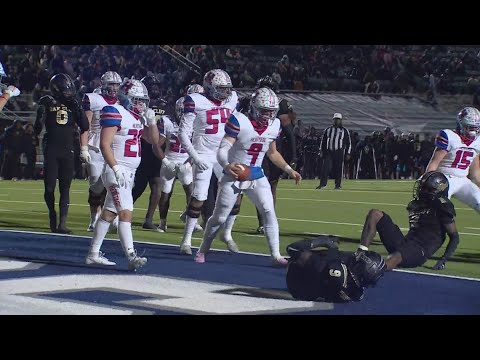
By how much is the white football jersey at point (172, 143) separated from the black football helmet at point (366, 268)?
403 centimetres

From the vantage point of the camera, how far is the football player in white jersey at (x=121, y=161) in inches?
291

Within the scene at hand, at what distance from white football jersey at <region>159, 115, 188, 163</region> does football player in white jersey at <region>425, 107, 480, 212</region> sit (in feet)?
9.10

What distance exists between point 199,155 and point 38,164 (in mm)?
12529

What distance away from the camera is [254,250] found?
9.16 m

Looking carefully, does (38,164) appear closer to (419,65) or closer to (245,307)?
(419,65)

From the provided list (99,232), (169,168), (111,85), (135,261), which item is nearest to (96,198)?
(169,168)

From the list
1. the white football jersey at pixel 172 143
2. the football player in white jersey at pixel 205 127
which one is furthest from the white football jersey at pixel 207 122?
the white football jersey at pixel 172 143

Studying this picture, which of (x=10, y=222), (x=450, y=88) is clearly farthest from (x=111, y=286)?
(x=450, y=88)

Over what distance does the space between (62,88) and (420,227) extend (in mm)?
4138

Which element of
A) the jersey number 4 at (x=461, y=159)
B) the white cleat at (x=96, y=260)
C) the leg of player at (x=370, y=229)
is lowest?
the white cleat at (x=96, y=260)

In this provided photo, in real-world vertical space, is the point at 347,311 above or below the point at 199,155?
below

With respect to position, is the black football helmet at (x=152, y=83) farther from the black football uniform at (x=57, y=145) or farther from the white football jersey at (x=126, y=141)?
the white football jersey at (x=126, y=141)

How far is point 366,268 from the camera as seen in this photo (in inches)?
258
